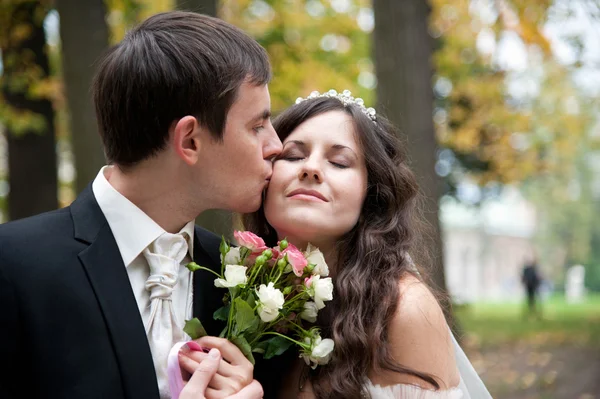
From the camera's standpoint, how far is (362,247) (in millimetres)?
3627

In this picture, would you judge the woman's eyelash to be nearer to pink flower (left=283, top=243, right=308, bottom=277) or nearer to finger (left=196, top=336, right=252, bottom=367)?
pink flower (left=283, top=243, right=308, bottom=277)

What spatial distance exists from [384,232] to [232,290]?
97 cm

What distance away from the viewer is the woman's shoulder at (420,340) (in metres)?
3.29

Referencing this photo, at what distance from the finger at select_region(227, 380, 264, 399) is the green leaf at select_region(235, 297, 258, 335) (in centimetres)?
22

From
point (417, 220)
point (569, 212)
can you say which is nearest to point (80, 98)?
point (417, 220)

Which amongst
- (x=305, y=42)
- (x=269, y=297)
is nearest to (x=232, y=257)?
(x=269, y=297)

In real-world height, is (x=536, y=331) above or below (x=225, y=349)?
below

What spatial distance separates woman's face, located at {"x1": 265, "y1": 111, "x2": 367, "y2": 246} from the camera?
3416 millimetres

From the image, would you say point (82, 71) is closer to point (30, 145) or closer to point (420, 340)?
point (30, 145)

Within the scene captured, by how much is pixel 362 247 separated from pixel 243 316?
87 cm

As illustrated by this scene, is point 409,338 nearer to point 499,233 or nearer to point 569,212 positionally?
point 569,212

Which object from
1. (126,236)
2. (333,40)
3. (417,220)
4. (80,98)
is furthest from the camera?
(333,40)

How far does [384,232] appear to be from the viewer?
12.1ft

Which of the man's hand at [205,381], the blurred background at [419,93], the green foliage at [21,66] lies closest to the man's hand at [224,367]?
the man's hand at [205,381]
